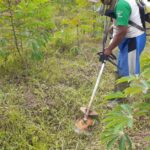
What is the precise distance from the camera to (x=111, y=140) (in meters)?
1.77

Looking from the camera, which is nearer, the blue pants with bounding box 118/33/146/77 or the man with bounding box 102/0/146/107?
the man with bounding box 102/0/146/107

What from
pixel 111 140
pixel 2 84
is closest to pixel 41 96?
pixel 2 84

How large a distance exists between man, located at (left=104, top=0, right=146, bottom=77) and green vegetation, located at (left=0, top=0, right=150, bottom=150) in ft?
1.24

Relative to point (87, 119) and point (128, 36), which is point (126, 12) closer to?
point (128, 36)

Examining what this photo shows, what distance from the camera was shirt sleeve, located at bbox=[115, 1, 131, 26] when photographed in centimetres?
338

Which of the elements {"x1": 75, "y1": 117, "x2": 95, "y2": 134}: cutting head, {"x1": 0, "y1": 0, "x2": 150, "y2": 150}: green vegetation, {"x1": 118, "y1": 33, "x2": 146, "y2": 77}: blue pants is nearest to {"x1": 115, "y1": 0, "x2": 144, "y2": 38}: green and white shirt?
{"x1": 118, "y1": 33, "x2": 146, "y2": 77}: blue pants

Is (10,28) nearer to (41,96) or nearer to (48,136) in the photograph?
(41,96)

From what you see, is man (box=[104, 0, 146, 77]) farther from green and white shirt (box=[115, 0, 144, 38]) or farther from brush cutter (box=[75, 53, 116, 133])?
brush cutter (box=[75, 53, 116, 133])

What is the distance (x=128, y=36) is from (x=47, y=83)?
1.24 m

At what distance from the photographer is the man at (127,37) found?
340 cm

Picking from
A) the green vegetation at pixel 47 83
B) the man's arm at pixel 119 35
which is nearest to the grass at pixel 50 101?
the green vegetation at pixel 47 83

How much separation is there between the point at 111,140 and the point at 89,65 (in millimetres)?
3305

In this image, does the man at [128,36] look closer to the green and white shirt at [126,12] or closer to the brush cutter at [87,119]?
the green and white shirt at [126,12]

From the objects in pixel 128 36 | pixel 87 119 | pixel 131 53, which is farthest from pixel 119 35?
pixel 87 119
